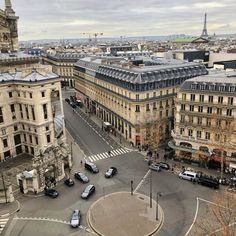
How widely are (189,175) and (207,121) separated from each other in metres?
16.6

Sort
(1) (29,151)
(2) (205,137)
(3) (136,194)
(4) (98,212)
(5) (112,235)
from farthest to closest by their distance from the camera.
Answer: (1) (29,151)
(2) (205,137)
(3) (136,194)
(4) (98,212)
(5) (112,235)

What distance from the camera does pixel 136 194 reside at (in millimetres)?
70125

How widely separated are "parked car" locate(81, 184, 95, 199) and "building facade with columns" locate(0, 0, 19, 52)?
8144 cm

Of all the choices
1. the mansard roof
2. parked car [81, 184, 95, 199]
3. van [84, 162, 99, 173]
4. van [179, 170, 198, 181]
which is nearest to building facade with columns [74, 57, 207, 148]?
the mansard roof

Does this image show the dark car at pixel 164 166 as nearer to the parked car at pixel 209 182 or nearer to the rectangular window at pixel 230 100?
the parked car at pixel 209 182

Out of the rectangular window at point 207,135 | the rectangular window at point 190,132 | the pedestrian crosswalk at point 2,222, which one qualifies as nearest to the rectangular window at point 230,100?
the rectangular window at point 207,135

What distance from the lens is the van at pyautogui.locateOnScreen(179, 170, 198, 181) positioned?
75.8 metres

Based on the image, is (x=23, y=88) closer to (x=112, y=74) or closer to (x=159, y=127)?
(x=112, y=74)

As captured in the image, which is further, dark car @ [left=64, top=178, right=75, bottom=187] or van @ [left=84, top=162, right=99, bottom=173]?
van @ [left=84, top=162, right=99, bottom=173]

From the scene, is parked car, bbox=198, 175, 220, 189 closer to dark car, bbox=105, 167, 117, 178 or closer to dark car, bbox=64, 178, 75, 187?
dark car, bbox=105, 167, 117, 178

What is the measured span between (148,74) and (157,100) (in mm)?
9410

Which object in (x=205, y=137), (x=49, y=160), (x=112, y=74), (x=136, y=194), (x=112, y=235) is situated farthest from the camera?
(x=112, y=74)

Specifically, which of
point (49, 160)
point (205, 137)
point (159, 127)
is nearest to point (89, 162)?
point (49, 160)

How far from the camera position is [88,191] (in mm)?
69875
